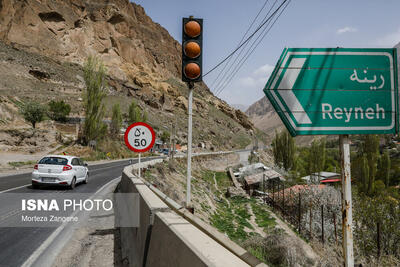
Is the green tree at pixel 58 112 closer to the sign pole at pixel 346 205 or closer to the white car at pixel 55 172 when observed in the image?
the white car at pixel 55 172

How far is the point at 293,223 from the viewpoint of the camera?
60.8ft

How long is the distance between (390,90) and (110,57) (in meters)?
127

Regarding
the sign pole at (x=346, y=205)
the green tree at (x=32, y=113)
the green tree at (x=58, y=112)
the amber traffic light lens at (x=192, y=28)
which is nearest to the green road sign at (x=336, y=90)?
the sign pole at (x=346, y=205)

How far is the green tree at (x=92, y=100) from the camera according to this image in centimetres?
3959

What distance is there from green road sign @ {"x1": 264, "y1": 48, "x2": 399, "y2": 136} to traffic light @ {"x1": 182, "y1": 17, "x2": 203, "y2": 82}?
9.00ft

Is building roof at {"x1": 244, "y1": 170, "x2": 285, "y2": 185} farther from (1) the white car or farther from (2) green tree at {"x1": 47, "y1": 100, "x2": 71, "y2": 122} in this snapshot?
(2) green tree at {"x1": 47, "y1": 100, "x2": 71, "y2": 122}

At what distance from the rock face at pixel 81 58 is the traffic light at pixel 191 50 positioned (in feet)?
212

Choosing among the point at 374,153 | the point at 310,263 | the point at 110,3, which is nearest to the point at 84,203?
the point at 310,263

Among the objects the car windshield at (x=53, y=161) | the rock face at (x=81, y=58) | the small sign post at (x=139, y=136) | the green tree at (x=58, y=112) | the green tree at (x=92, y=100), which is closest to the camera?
the small sign post at (x=139, y=136)

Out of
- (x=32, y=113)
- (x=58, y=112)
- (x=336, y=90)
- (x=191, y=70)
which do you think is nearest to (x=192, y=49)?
(x=191, y=70)

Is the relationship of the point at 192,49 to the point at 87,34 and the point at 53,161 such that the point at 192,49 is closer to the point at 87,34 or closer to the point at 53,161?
the point at 53,161

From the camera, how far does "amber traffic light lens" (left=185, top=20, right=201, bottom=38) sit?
4.66m

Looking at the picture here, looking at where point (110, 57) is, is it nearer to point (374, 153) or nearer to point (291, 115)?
point (374, 153)

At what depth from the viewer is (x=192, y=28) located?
4.66 m
